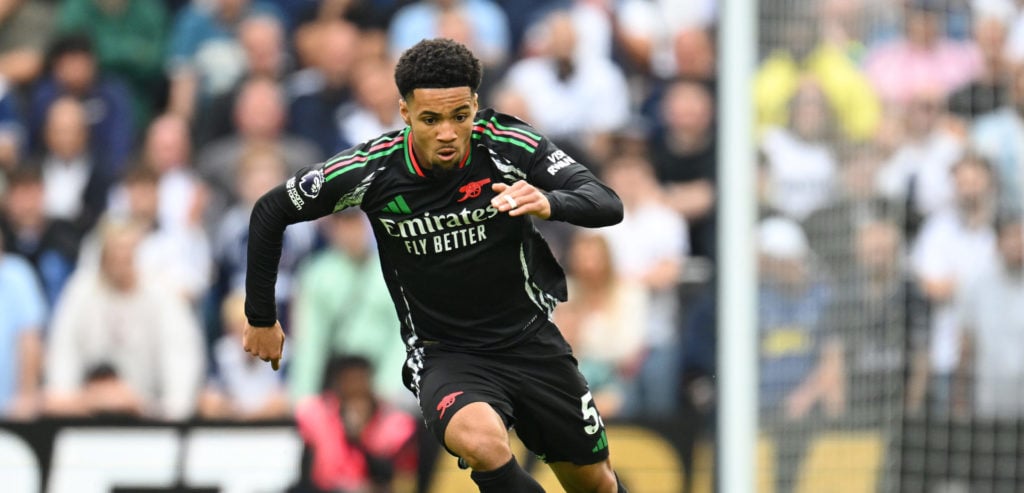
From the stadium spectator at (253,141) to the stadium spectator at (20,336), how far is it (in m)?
1.51

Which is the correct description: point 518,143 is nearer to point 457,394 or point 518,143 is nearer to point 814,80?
point 457,394

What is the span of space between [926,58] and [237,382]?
5583mm

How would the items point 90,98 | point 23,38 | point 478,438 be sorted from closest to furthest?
point 478,438 → point 90,98 → point 23,38

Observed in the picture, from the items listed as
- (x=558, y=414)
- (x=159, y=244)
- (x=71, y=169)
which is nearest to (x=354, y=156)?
(x=558, y=414)

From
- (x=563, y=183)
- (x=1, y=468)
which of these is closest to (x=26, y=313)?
(x=1, y=468)

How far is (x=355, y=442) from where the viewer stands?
10008 millimetres

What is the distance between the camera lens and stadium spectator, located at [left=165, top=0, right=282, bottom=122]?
11.7 meters

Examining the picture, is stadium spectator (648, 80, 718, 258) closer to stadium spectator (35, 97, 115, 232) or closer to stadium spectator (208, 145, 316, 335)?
stadium spectator (208, 145, 316, 335)

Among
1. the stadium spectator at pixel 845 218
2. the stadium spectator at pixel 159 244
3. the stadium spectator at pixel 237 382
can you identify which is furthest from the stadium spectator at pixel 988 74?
the stadium spectator at pixel 159 244

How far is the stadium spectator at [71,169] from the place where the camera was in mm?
11109

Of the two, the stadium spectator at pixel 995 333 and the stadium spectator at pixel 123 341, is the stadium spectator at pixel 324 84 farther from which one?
the stadium spectator at pixel 995 333

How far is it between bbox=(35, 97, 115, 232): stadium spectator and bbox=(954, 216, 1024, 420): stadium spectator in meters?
6.36

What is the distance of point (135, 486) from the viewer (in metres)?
10.1

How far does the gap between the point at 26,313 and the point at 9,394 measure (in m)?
0.58
